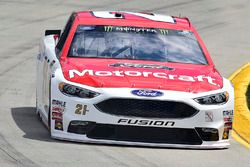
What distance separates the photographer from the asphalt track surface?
1081cm

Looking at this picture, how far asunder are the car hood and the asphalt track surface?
29.3 inches

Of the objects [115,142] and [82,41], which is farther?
[82,41]

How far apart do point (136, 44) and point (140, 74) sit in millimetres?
1218

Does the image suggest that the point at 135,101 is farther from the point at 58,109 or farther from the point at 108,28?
the point at 108,28

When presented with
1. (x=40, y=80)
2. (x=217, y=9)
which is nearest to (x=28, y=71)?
(x=40, y=80)

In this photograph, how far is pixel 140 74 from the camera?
1200cm

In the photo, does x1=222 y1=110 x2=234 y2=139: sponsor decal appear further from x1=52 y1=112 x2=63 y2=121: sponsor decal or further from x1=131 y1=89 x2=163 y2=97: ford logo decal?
x1=52 y1=112 x2=63 y2=121: sponsor decal

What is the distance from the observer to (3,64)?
19.0 metres

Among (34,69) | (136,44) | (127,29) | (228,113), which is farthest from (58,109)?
(34,69)

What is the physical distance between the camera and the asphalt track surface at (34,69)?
10.8 metres

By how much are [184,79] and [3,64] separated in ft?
25.0

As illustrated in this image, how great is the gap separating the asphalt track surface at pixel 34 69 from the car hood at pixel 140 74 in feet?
2.44

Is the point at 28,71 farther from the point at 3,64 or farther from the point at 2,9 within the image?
the point at 2,9

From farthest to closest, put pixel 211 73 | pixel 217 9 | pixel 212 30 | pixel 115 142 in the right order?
pixel 217 9, pixel 212 30, pixel 211 73, pixel 115 142
